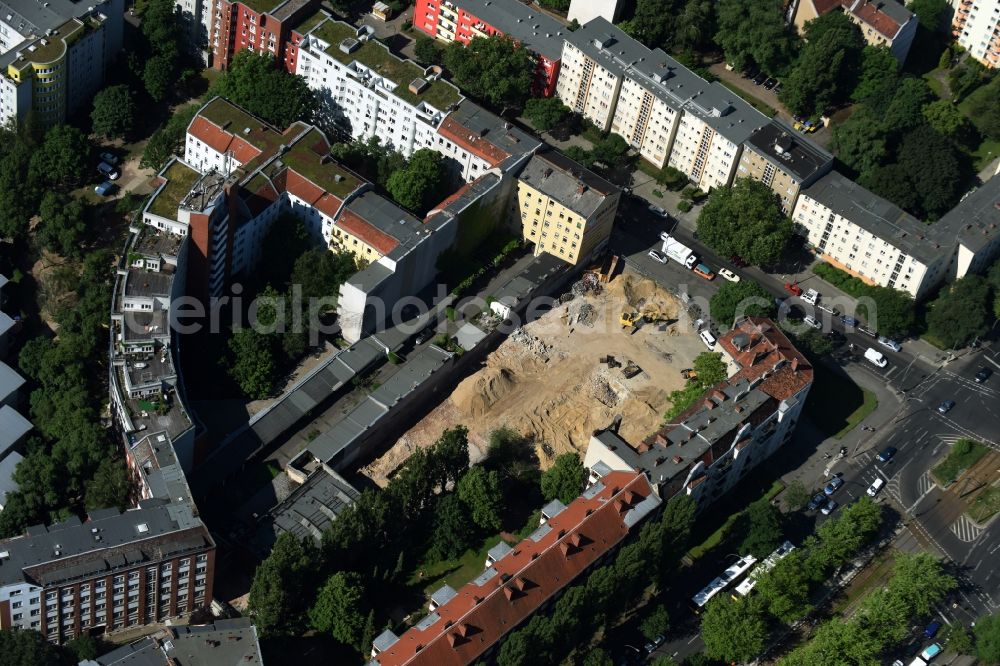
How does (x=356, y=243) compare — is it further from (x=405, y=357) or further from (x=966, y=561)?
(x=966, y=561)

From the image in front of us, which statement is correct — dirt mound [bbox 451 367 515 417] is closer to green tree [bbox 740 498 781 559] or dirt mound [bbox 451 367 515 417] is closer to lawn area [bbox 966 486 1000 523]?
green tree [bbox 740 498 781 559]

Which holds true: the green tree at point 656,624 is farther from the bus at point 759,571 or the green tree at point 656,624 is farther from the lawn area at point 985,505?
the lawn area at point 985,505

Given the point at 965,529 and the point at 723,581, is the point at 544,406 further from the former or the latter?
the point at 965,529

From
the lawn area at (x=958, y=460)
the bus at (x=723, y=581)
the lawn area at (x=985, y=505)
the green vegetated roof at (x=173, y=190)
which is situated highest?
the green vegetated roof at (x=173, y=190)

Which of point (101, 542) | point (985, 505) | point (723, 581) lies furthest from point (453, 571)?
point (985, 505)

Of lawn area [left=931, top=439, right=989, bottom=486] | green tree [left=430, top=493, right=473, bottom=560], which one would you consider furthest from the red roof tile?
lawn area [left=931, top=439, right=989, bottom=486]

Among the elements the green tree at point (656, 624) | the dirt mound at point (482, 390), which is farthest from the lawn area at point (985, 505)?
the dirt mound at point (482, 390)
